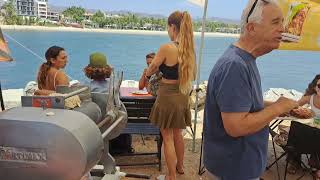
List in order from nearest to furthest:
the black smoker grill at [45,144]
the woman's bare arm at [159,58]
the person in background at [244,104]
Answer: the black smoker grill at [45,144], the person in background at [244,104], the woman's bare arm at [159,58]

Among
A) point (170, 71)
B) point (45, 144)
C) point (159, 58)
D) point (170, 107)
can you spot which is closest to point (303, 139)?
point (170, 107)

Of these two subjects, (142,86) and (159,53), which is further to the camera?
(142,86)

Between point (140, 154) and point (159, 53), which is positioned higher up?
point (159, 53)

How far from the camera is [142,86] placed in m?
3.81

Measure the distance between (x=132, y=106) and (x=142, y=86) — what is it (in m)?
0.27

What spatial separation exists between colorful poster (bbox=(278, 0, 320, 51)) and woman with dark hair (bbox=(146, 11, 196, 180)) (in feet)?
6.06

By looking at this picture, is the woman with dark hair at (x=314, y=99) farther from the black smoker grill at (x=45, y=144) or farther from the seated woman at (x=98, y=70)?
the black smoker grill at (x=45, y=144)

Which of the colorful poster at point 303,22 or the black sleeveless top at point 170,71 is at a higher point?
the colorful poster at point 303,22

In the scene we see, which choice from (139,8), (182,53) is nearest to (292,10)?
(182,53)

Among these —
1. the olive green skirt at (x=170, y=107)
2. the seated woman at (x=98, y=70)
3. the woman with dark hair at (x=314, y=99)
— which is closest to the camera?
the olive green skirt at (x=170, y=107)

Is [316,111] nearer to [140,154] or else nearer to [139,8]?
[140,154]

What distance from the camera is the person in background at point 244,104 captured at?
135cm

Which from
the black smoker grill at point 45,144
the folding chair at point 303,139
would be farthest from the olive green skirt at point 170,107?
the black smoker grill at point 45,144

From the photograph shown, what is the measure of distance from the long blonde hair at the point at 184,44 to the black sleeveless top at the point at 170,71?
0.12 ft
